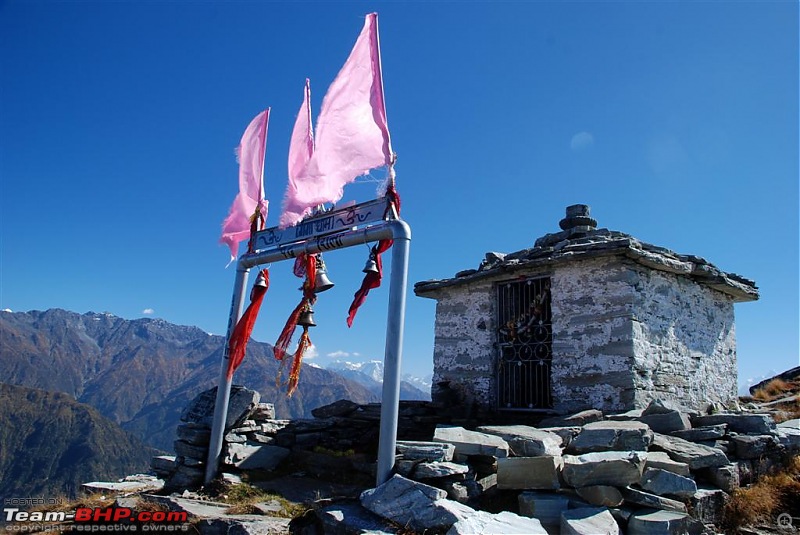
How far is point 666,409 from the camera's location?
720 cm

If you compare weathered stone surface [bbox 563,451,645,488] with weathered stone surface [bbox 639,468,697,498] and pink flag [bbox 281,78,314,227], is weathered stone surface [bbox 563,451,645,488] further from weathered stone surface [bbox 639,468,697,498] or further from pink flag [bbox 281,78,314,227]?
pink flag [bbox 281,78,314,227]

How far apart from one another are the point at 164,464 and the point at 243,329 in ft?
7.45

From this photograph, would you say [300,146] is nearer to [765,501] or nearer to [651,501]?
[651,501]

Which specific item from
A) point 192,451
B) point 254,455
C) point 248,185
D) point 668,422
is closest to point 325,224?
point 248,185

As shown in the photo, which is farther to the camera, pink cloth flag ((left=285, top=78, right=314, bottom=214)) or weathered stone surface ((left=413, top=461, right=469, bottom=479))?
pink cloth flag ((left=285, top=78, right=314, bottom=214))

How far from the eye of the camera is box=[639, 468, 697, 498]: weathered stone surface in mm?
5005

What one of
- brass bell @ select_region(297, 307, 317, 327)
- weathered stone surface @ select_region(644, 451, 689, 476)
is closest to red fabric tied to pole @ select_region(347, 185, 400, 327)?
brass bell @ select_region(297, 307, 317, 327)

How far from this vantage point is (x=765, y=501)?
5980 mm

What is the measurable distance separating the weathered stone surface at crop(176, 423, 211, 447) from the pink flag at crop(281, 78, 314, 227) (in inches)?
139

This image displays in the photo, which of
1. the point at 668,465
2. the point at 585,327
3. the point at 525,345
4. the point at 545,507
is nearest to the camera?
the point at 545,507

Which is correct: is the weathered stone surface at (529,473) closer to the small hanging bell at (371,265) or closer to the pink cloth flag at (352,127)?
the small hanging bell at (371,265)

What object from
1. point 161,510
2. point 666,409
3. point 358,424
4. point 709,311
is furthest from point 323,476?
point 709,311

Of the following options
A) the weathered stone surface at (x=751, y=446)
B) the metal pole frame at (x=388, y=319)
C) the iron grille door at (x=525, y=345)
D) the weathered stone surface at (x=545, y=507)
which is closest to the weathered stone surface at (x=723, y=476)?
the weathered stone surface at (x=751, y=446)

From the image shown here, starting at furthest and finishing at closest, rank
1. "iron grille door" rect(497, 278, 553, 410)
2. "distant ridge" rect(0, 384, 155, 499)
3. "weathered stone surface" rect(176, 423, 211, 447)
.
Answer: "distant ridge" rect(0, 384, 155, 499), "iron grille door" rect(497, 278, 553, 410), "weathered stone surface" rect(176, 423, 211, 447)
